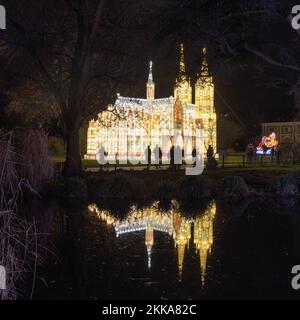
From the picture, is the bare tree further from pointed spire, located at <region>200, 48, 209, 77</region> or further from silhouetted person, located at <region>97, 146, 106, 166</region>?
silhouetted person, located at <region>97, 146, 106, 166</region>

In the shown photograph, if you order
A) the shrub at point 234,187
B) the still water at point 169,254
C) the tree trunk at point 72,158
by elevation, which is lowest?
the still water at point 169,254

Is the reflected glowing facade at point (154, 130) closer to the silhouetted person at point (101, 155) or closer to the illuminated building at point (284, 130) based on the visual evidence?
the silhouetted person at point (101, 155)

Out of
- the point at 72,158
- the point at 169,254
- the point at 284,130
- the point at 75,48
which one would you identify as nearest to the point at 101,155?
the point at 75,48

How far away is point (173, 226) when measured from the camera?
44.8 ft

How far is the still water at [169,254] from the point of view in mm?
8062

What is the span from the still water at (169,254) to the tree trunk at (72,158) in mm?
7519

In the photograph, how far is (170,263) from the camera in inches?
381

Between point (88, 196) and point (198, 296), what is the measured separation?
42.2 feet

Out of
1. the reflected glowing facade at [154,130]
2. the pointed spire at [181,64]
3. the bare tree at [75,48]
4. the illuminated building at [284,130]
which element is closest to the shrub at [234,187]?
the pointed spire at [181,64]

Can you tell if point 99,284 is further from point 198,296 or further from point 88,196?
point 88,196

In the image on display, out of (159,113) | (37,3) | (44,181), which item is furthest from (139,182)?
(159,113)

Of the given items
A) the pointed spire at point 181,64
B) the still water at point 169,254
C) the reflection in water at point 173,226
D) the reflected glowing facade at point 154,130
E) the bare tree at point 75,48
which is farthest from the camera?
the reflected glowing facade at point 154,130

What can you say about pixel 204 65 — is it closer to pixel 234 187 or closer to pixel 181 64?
pixel 181 64

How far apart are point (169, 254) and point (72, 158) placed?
1485 centimetres
